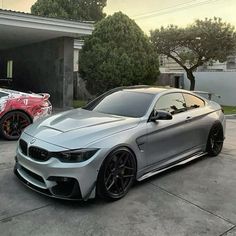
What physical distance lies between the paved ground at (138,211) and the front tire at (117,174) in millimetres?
134

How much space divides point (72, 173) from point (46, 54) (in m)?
11.8

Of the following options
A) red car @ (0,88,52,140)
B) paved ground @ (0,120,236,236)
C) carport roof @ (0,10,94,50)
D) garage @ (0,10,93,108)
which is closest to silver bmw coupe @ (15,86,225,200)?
paved ground @ (0,120,236,236)

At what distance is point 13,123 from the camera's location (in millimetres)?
7902

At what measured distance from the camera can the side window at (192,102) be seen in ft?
20.3

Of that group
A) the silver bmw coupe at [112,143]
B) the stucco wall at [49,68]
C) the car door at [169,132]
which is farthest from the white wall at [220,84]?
the car door at [169,132]

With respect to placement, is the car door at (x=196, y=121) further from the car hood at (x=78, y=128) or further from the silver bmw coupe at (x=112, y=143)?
the car hood at (x=78, y=128)

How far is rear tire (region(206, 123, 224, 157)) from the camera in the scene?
21.5 ft

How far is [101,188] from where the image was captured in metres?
4.20

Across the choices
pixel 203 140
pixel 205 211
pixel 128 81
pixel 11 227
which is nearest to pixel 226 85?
pixel 128 81

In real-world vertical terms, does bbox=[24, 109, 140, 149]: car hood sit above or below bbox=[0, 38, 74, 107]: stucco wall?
below

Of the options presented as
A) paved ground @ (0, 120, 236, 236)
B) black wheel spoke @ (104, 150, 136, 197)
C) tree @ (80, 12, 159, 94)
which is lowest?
paved ground @ (0, 120, 236, 236)

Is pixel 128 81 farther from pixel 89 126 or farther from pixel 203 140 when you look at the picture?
pixel 89 126

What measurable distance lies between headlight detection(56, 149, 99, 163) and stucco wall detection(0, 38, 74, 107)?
9.98 metres

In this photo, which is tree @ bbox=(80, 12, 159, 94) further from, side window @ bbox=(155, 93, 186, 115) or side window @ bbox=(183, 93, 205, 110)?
side window @ bbox=(155, 93, 186, 115)
